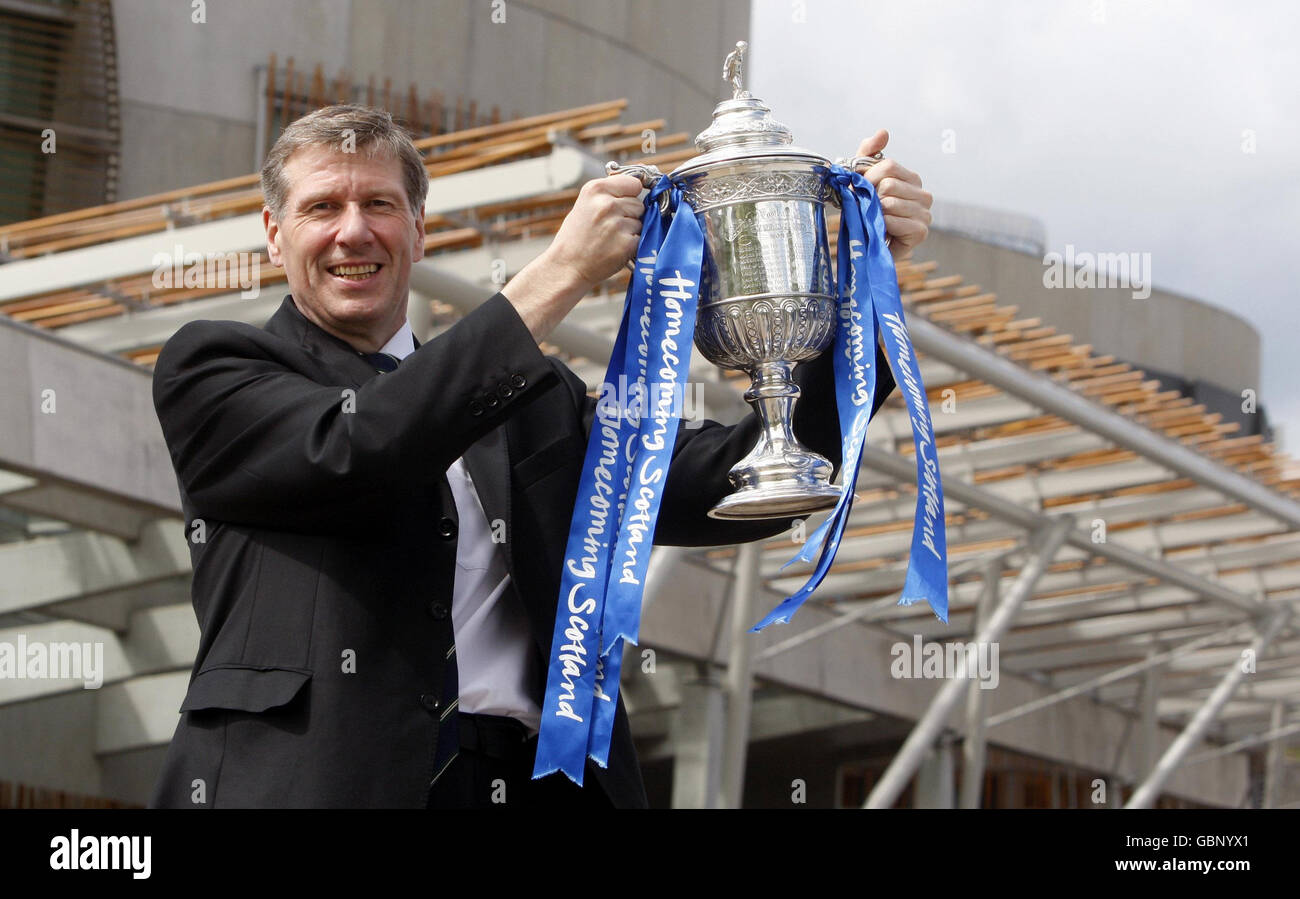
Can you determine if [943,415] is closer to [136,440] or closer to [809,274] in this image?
[136,440]

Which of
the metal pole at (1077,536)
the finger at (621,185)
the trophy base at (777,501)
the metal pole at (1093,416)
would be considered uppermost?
the metal pole at (1093,416)

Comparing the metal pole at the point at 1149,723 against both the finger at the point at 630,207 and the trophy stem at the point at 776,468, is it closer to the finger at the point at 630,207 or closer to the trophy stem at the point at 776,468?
the trophy stem at the point at 776,468

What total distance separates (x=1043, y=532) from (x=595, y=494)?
12.4 m

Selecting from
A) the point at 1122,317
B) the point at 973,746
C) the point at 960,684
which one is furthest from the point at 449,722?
the point at 1122,317

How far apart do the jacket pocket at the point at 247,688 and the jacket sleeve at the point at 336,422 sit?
22cm

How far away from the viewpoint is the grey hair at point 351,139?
125 inches

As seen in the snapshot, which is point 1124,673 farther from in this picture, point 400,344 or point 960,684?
point 400,344

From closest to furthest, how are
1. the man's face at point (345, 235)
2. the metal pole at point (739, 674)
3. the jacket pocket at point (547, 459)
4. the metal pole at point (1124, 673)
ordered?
1. the man's face at point (345, 235)
2. the jacket pocket at point (547, 459)
3. the metal pole at point (739, 674)
4. the metal pole at point (1124, 673)

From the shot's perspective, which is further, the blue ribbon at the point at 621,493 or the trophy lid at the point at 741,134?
the trophy lid at the point at 741,134

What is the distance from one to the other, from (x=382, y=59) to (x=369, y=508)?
14.8 meters

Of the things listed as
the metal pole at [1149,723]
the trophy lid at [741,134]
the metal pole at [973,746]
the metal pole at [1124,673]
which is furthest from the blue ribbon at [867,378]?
the metal pole at [1149,723]

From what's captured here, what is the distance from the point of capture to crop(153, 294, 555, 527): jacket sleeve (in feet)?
9.11
